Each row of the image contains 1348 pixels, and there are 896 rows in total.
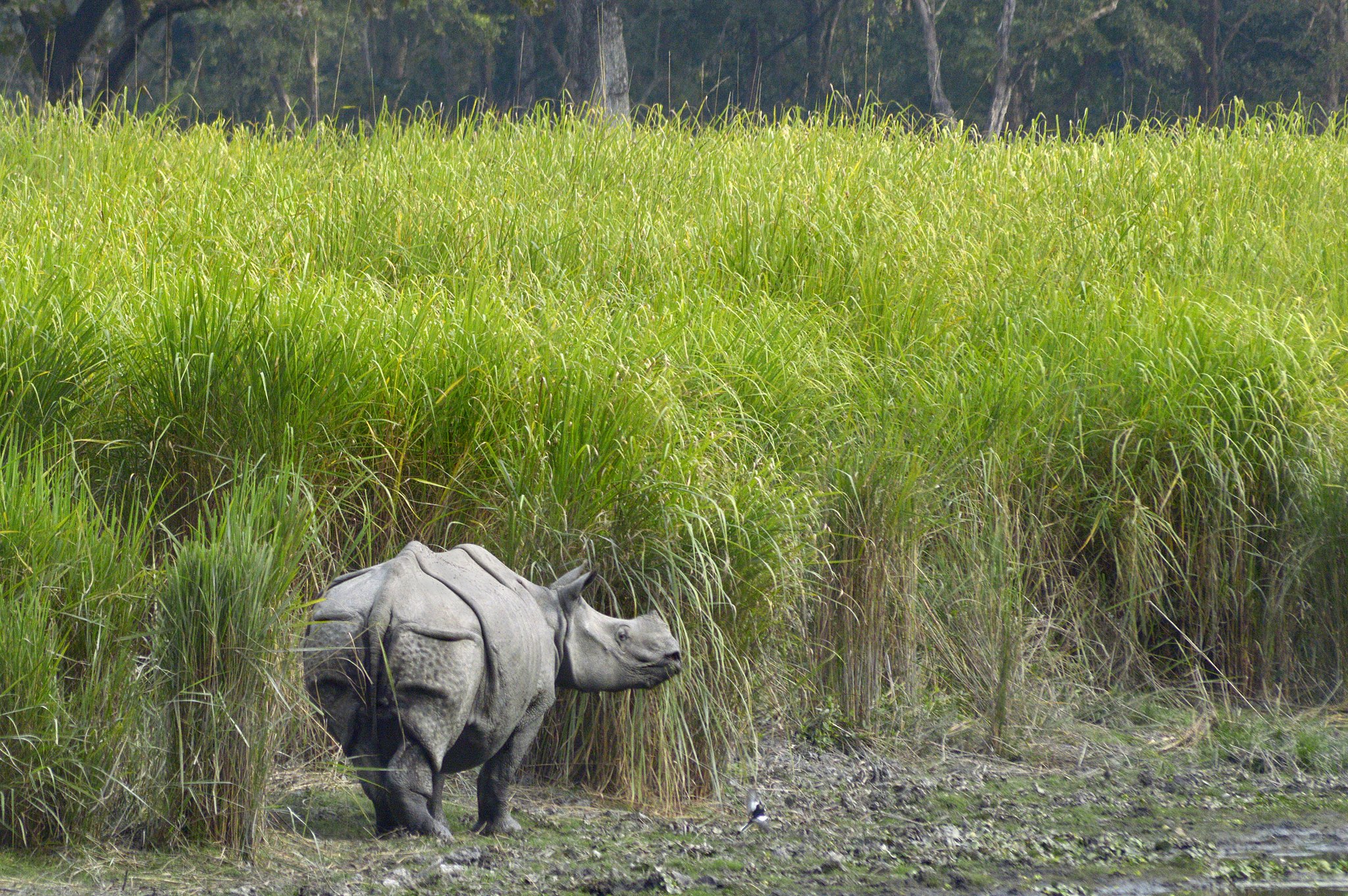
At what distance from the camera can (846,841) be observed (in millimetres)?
4734

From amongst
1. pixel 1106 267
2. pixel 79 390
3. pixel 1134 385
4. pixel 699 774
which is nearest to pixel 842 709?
pixel 699 774

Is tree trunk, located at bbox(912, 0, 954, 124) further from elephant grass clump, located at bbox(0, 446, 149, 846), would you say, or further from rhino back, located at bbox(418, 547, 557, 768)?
elephant grass clump, located at bbox(0, 446, 149, 846)

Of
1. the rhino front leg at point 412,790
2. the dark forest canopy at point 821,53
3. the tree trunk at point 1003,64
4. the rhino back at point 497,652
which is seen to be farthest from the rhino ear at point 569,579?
the tree trunk at point 1003,64

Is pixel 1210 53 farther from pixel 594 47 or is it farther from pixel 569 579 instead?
pixel 569 579

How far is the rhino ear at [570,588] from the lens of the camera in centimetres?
439

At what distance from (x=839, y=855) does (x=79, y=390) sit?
3049 millimetres

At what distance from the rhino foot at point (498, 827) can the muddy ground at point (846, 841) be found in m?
0.04

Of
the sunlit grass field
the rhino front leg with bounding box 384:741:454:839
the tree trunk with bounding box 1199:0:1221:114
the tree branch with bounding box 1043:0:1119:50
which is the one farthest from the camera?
the tree trunk with bounding box 1199:0:1221:114

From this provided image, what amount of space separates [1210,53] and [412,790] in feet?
84.2

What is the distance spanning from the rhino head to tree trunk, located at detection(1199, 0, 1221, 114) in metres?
23.8

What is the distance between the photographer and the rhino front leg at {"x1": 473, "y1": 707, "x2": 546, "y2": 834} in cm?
432

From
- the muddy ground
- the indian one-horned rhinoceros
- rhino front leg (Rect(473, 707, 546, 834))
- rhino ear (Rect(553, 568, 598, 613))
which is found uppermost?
rhino ear (Rect(553, 568, 598, 613))

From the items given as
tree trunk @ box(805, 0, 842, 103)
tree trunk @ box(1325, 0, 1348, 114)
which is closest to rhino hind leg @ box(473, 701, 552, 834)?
tree trunk @ box(1325, 0, 1348, 114)

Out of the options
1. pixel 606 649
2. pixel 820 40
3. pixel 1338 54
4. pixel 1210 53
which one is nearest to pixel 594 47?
pixel 606 649
